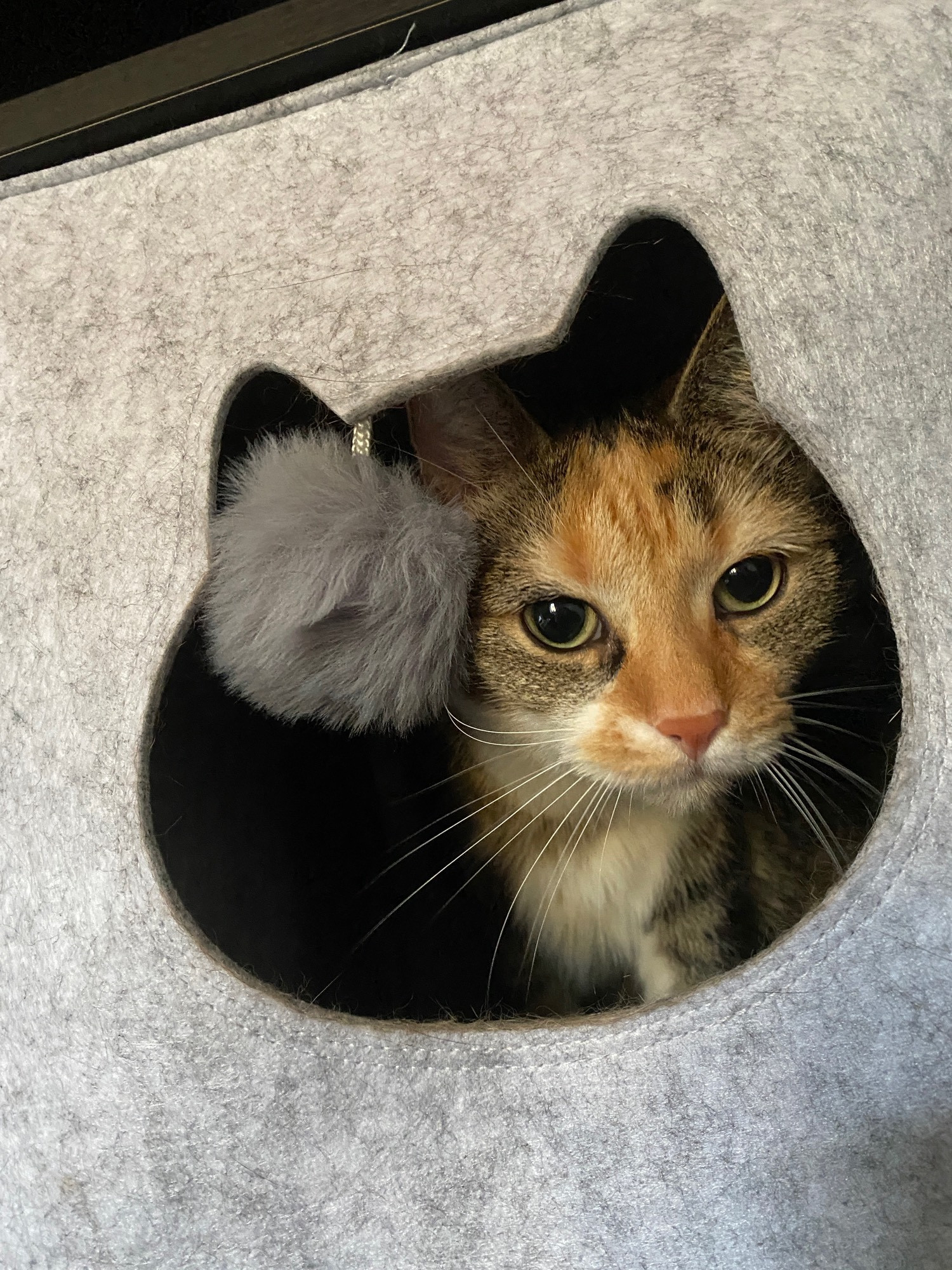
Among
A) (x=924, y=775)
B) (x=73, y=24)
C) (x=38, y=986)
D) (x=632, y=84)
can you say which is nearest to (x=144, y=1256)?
(x=38, y=986)

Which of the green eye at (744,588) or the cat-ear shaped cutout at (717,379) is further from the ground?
the cat-ear shaped cutout at (717,379)

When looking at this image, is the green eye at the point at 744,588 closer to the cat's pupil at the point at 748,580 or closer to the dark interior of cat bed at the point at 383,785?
the cat's pupil at the point at 748,580

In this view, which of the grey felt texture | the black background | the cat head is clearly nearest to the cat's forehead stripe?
the cat head

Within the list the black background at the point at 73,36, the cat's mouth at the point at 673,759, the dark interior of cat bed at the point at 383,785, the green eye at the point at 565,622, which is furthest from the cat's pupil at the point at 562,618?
the black background at the point at 73,36

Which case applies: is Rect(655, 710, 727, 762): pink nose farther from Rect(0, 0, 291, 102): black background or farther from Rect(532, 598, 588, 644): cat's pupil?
Rect(0, 0, 291, 102): black background

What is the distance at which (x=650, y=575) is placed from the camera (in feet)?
2.81

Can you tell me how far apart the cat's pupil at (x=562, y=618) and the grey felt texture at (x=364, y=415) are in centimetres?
27

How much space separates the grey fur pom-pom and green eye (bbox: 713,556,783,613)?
0.26 m

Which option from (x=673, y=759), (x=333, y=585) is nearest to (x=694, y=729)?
(x=673, y=759)

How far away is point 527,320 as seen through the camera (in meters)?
0.70

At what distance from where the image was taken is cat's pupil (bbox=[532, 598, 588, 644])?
89 centimetres

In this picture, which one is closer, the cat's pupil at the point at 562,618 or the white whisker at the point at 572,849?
the cat's pupil at the point at 562,618

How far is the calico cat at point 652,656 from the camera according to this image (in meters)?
0.84

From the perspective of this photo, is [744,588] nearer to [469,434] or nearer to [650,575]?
[650,575]
